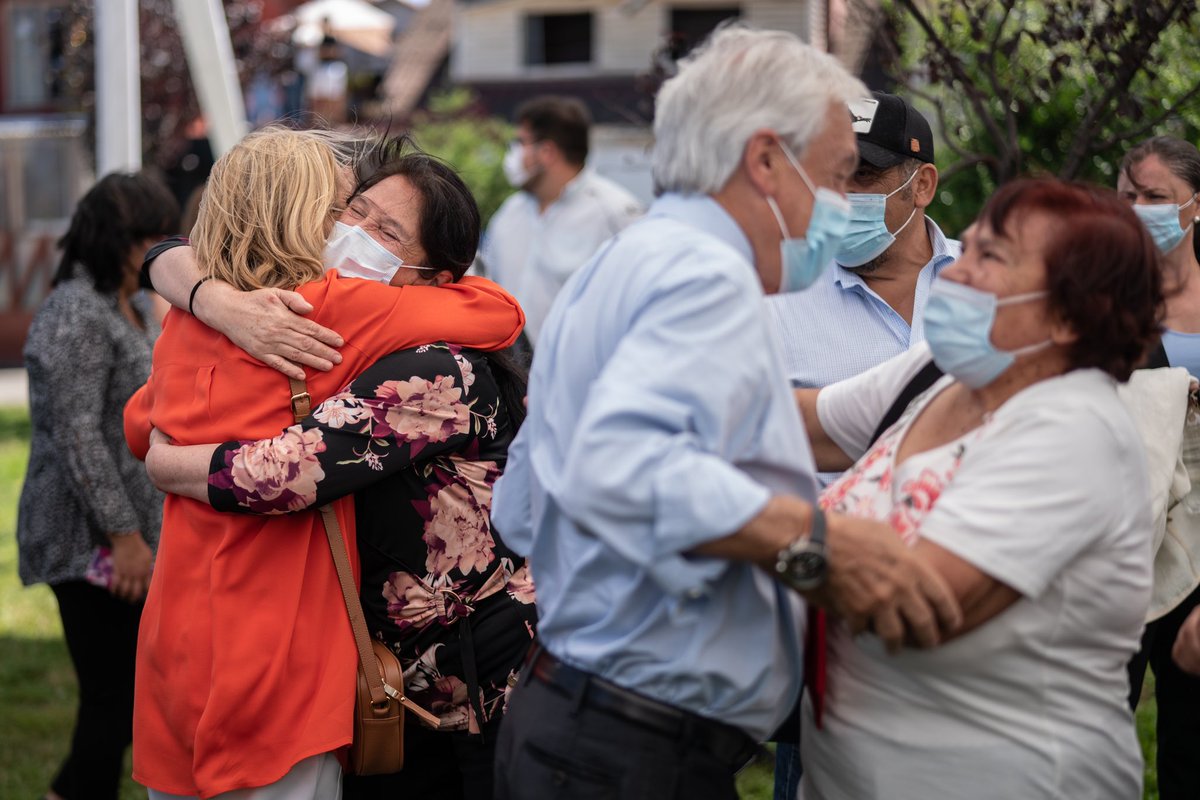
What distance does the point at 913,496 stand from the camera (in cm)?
221

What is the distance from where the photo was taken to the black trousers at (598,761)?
7.00 ft

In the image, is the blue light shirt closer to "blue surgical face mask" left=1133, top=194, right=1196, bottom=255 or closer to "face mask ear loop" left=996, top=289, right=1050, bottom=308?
"blue surgical face mask" left=1133, top=194, right=1196, bottom=255

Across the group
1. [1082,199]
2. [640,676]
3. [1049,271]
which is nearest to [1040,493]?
[1049,271]

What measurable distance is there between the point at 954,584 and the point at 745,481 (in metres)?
0.38

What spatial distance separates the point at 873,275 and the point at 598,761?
1.82m

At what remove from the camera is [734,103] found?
211 cm

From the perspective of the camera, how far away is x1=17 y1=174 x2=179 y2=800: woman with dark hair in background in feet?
14.1

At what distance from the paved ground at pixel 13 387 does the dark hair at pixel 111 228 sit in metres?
11.0

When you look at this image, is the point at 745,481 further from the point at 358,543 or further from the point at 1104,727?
the point at 358,543

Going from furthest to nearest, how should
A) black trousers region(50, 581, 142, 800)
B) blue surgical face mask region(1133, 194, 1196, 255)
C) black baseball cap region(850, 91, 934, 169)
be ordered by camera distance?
black trousers region(50, 581, 142, 800) < blue surgical face mask region(1133, 194, 1196, 255) < black baseball cap region(850, 91, 934, 169)

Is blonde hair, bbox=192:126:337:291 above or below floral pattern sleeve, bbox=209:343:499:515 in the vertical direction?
above

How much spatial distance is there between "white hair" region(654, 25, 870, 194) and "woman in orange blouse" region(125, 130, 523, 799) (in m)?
0.85

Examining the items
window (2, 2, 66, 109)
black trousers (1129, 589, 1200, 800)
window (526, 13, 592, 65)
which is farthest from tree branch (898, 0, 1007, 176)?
window (2, 2, 66, 109)

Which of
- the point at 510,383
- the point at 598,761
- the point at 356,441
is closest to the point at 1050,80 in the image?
the point at 510,383
